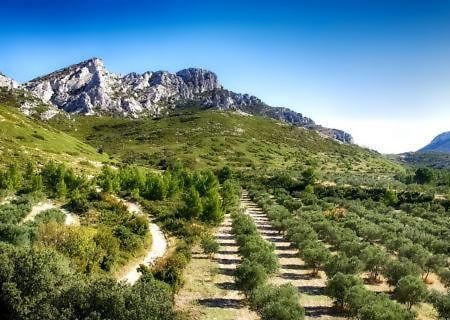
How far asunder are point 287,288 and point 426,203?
104535mm

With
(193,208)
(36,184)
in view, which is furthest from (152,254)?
(36,184)

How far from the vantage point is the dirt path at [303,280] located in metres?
48.6

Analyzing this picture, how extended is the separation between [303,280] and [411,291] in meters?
14.9

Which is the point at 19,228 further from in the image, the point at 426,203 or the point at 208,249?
the point at 426,203

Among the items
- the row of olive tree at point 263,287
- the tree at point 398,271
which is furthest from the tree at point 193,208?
the tree at point 398,271

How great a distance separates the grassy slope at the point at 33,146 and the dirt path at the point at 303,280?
84401 millimetres

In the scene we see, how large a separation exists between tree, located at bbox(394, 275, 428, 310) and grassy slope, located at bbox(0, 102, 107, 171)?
362 feet

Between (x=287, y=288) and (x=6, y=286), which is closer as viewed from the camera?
(x=6, y=286)

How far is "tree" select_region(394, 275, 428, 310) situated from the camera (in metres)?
47.8

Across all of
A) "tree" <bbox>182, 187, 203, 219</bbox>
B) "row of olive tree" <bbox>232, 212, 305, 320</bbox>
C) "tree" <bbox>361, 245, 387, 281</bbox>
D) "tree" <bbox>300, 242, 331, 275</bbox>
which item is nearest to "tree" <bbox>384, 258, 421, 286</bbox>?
"tree" <bbox>361, 245, 387, 281</bbox>

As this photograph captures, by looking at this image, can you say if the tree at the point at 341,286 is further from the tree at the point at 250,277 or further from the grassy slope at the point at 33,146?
the grassy slope at the point at 33,146

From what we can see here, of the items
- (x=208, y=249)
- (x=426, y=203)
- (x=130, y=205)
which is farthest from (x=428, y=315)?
(x=426, y=203)

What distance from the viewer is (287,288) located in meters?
43.0

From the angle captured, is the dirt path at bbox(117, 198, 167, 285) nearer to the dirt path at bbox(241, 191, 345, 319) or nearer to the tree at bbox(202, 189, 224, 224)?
the tree at bbox(202, 189, 224, 224)
